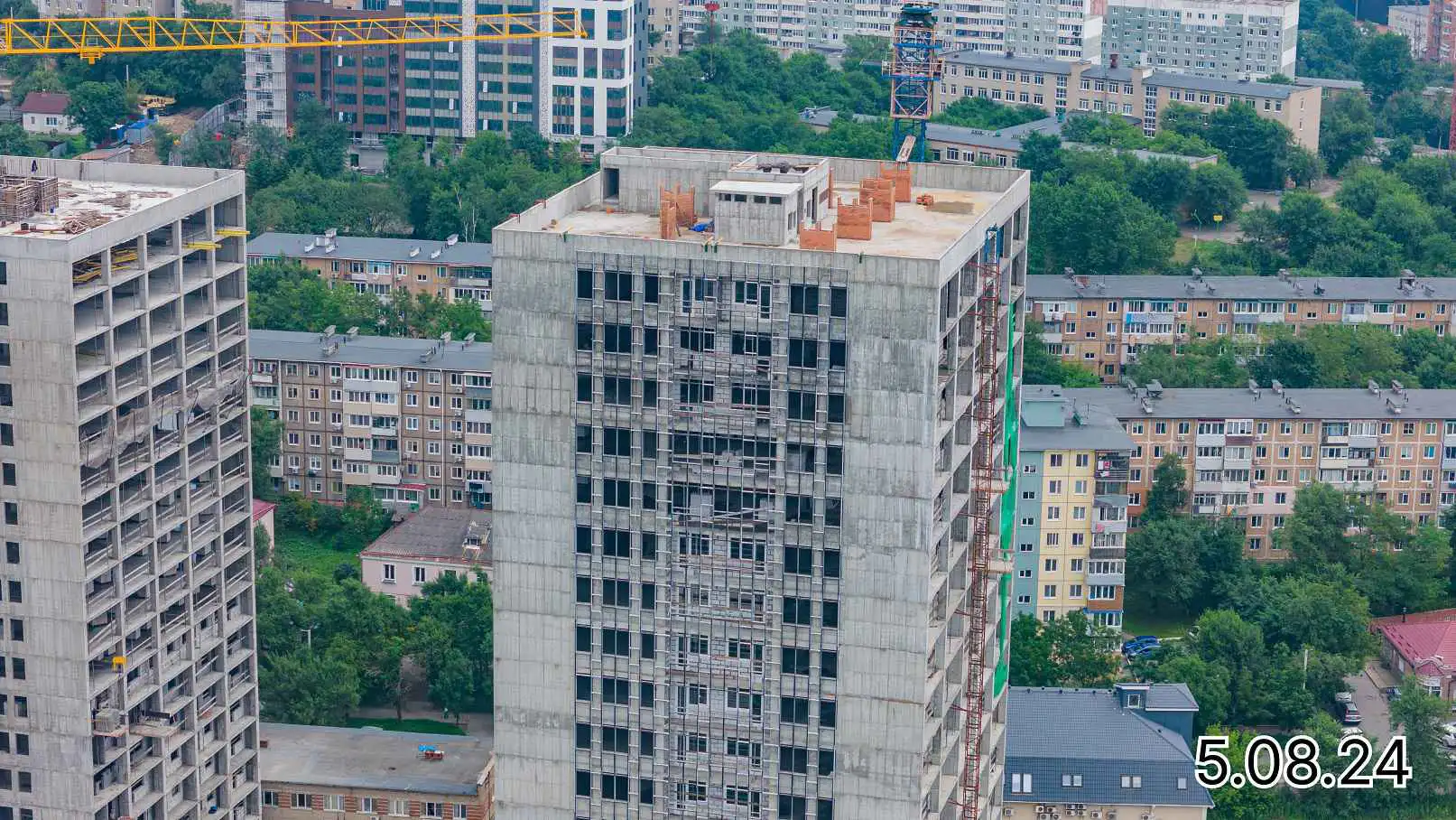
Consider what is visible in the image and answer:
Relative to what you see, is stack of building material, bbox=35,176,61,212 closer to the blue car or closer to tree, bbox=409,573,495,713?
tree, bbox=409,573,495,713

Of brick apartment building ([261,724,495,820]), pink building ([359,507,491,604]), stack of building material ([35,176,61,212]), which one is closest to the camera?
stack of building material ([35,176,61,212])

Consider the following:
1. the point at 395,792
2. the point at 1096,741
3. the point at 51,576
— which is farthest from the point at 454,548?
the point at 51,576

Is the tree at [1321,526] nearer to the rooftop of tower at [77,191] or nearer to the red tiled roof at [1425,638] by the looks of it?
the red tiled roof at [1425,638]

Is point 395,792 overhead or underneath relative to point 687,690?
underneath

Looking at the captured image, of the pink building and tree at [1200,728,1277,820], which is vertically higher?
the pink building

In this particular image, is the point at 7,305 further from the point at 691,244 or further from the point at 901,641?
the point at 901,641

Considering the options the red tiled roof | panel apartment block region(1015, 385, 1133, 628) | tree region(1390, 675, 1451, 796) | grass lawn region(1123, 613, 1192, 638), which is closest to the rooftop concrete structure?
panel apartment block region(1015, 385, 1133, 628)
